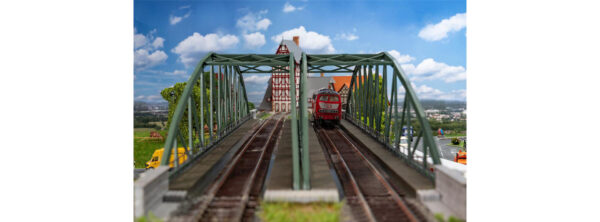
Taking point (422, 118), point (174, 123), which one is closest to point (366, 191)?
point (422, 118)

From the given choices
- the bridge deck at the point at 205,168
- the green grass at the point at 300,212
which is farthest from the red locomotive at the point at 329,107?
the green grass at the point at 300,212

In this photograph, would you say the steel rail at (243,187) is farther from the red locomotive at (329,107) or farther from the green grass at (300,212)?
the red locomotive at (329,107)

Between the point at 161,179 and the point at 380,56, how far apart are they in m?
11.1

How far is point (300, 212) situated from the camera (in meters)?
6.35

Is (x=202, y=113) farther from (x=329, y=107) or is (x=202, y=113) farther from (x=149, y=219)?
(x=329, y=107)

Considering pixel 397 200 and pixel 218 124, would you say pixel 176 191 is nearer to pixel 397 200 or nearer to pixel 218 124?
pixel 397 200

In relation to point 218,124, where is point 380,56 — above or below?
Answer: above

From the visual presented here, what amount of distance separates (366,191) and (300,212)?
353 cm

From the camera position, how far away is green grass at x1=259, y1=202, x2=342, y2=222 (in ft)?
19.7

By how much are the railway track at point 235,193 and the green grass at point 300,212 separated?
621mm

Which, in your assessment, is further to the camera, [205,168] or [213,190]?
[205,168]

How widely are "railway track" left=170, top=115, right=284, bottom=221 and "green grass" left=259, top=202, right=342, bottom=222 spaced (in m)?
0.62

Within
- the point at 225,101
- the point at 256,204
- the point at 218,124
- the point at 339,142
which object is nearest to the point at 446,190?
the point at 256,204

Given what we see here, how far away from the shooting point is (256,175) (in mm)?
10680
